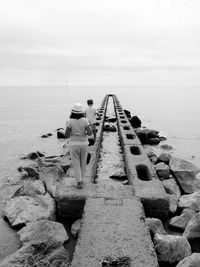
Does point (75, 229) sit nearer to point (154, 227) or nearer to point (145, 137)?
point (154, 227)

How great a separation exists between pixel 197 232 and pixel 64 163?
5.43 meters

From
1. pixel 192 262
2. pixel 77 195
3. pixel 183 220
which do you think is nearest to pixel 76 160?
pixel 77 195

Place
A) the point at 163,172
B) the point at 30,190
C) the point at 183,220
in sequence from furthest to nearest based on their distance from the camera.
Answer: the point at 163,172
the point at 30,190
the point at 183,220

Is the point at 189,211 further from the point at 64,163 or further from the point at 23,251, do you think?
the point at 64,163

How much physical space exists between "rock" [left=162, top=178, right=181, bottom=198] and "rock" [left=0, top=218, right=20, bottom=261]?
3.69m

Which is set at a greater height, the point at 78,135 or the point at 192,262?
the point at 78,135

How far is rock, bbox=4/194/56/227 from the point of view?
5.42m

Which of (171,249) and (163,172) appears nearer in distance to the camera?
(171,249)

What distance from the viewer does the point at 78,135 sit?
5.57 metres

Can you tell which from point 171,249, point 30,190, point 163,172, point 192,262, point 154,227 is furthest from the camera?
point 163,172

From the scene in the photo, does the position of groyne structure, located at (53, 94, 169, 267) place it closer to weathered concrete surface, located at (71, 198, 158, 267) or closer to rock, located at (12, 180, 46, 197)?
weathered concrete surface, located at (71, 198, 158, 267)

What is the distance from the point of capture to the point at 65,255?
411 centimetres

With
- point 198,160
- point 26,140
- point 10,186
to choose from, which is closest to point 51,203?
point 10,186

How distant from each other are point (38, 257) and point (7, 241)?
1437 mm
